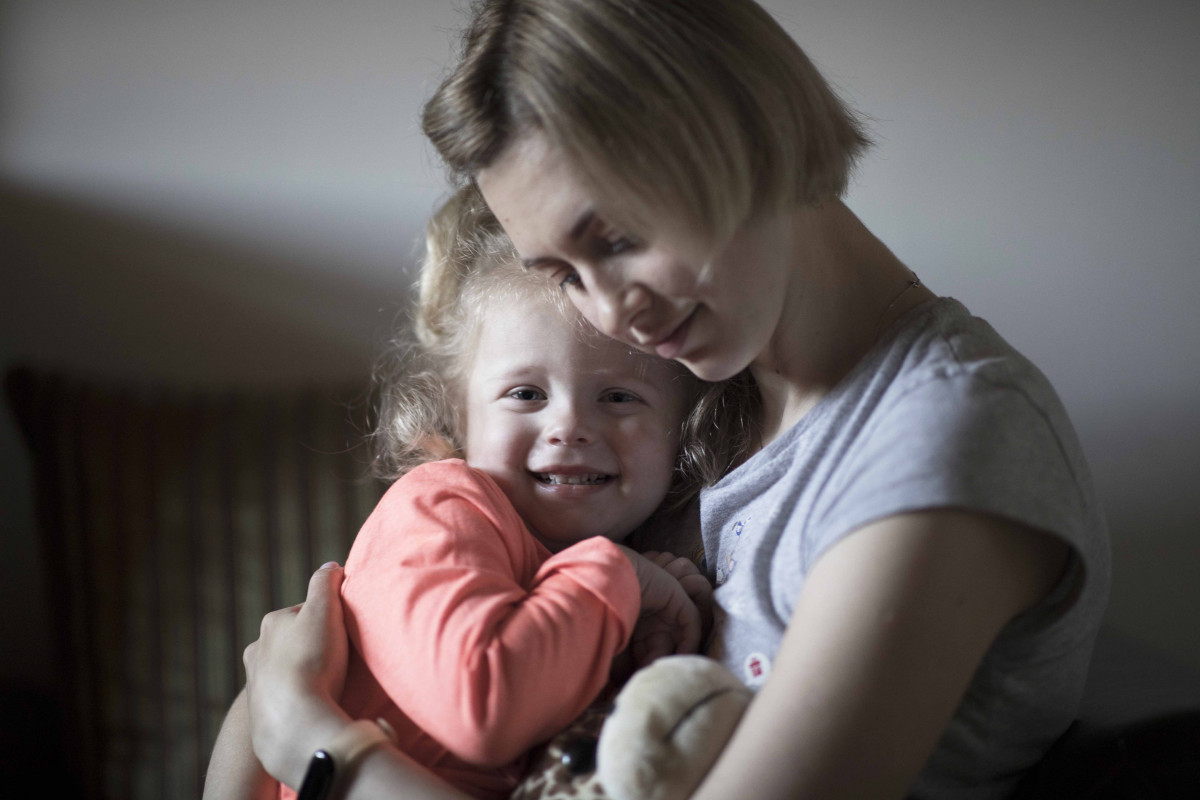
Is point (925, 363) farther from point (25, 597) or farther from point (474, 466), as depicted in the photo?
point (25, 597)

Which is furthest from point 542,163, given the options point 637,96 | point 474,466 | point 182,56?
point 182,56

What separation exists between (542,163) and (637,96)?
107mm

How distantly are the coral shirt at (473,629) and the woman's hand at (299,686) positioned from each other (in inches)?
1.3

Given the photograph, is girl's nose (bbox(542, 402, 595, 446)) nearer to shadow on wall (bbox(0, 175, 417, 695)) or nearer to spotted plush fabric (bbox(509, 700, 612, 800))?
spotted plush fabric (bbox(509, 700, 612, 800))

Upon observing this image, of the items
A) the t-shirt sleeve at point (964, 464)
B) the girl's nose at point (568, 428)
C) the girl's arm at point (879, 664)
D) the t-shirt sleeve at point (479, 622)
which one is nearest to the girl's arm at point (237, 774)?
the t-shirt sleeve at point (479, 622)

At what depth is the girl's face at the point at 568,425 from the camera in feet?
3.72

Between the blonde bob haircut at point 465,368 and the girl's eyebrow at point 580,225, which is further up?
the girl's eyebrow at point 580,225

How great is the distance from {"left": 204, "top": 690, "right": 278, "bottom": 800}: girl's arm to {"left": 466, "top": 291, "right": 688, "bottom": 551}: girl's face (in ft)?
1.51

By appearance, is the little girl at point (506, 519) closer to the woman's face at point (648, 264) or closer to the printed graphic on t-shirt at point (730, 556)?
Result: the printed graphic on t-shirt at point (730, 556)

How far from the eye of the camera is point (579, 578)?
0.92 meters

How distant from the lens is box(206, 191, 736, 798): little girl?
33.3 inches

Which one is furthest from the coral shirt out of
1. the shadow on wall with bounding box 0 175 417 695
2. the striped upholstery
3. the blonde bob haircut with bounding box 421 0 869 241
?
the shadow on wall with bounding box 0 175 417 695

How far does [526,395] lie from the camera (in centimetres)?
117

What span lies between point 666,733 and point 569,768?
0.39 ft
